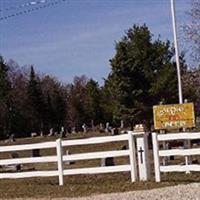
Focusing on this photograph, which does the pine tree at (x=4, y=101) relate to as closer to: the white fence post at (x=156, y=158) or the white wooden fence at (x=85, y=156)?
the white wooden fence at (x=85, y=156)

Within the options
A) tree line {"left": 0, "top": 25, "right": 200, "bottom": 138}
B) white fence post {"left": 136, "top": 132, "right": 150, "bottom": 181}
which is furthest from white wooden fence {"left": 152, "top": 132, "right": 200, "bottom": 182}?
tree line {"left": 0, "top": 25, "right": 200, "bottom": 138}

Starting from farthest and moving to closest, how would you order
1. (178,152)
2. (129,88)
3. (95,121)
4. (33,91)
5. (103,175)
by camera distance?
(95,121), (33,91), (129,88), (103,175), (178,152)

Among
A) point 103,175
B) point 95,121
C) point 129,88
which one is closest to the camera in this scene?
point 103,175

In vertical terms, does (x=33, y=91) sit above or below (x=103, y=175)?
above

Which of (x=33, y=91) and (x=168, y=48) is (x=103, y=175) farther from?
(x=33, y=91)

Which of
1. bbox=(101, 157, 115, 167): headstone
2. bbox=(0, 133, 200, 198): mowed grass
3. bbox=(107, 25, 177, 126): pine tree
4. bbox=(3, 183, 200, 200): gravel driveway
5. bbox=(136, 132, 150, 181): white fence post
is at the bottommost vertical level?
bbox=(0, 133, 200, 198): mowed grass

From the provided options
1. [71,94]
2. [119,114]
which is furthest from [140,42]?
[71,94]

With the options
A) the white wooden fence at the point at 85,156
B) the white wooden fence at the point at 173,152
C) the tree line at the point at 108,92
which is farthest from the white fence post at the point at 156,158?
the tree line at the point at 108,92

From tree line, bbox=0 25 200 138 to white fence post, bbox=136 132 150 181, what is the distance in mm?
22967

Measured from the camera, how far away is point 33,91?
9706 centimetres

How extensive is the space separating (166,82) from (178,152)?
4099 cm

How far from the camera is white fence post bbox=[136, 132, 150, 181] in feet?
58.1

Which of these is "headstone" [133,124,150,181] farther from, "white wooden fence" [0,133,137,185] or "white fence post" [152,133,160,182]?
"white fence post" [152,133,160,182]

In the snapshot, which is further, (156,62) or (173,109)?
(156,62)
